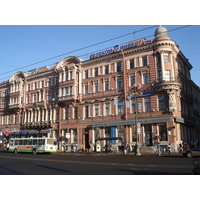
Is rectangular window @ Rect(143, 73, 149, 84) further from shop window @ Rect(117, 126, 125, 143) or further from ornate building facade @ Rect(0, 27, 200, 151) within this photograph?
shop window @ Rect(117, 126, 125, 143)

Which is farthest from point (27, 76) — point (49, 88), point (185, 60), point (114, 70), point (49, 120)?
point (185, 60)

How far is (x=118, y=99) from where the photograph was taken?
3900 cm

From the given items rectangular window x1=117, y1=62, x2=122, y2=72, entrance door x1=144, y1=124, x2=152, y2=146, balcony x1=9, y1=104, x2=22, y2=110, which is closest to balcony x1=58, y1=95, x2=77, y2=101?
rectangular window x1=117, y1=62, x2=122, y2=72

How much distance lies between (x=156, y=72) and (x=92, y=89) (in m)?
12.9

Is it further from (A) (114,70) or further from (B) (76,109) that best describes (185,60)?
(B) (76,109)

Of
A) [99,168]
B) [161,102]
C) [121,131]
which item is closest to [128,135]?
[121,131]

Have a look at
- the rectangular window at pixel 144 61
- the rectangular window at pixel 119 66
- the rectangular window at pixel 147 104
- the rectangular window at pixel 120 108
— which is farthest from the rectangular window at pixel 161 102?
the rectangular window at pixel 119 66

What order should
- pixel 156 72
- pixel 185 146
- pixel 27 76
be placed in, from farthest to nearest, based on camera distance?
pixel 27 76 → pixel 156 72 → pixel 185 146

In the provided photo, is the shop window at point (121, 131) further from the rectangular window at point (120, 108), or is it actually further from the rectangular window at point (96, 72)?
the rectangular window at point (96, 72)

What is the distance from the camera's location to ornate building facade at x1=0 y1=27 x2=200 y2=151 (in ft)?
114

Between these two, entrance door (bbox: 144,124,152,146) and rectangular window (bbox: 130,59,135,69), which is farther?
rectangular window (bbox: 130,59,135,69)

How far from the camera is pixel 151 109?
3544 cm

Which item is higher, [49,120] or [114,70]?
[114,70]

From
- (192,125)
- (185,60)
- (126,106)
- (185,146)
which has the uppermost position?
(185,60)
